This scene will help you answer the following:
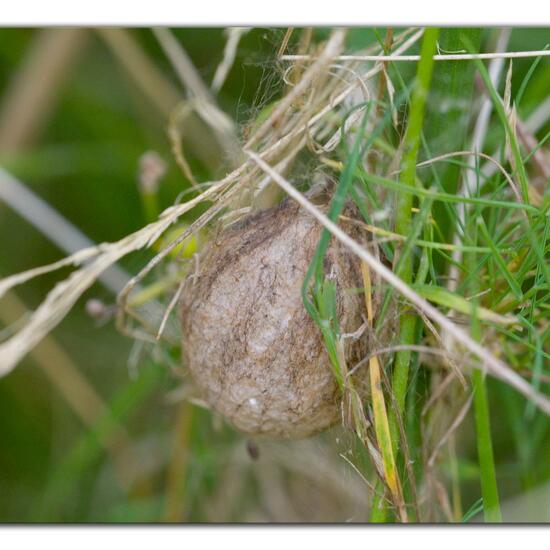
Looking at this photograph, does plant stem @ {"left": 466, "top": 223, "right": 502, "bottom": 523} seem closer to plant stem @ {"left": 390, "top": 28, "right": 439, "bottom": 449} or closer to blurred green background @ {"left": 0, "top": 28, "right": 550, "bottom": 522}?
plant stem @ {"left": 390, "top": 28, "right": 439, "bottom": 449}

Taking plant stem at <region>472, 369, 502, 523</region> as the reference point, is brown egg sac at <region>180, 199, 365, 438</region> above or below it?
above

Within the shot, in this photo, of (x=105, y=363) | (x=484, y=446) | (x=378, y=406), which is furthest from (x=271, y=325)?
(x=105, y=363)

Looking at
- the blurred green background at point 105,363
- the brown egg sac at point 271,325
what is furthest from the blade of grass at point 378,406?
the blurred green background at point 105,363

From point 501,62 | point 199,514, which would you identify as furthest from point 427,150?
point 199,514

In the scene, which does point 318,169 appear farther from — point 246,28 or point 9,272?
point 9,272

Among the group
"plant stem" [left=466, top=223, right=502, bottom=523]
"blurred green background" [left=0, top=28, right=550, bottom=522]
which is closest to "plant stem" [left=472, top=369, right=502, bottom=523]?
"plant stem" [left=466, top=223, right=502, bottom=523]

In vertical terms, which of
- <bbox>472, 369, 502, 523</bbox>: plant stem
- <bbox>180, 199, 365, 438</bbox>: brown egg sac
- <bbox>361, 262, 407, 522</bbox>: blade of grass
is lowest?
<bbox>472, 369, 502, 523</bbox>: plant stem

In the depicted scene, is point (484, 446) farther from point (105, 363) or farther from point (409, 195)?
point (105, 363)
